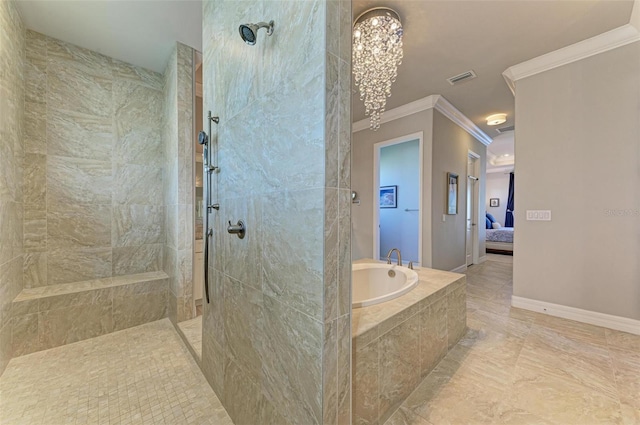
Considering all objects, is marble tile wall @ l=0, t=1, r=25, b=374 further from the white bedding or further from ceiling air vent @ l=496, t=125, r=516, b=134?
the white bedding

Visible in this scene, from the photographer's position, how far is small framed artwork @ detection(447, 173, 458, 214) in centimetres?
396

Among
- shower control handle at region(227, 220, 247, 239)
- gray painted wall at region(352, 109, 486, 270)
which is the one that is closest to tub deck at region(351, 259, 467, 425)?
shower control handle at region(227, 220, 247, 239)

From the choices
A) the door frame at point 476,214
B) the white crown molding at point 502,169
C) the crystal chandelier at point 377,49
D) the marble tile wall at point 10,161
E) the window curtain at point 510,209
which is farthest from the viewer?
the window curtain at point 510,209

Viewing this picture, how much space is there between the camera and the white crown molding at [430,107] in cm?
355

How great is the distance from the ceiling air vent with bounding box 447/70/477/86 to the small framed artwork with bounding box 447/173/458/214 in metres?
1.38

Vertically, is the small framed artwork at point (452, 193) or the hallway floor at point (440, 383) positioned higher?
the small framed artwork at point (452, 193)

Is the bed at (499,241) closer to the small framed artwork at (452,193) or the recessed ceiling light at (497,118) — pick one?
the small framed artwork at (452,193)

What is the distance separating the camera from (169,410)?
54.7 inches

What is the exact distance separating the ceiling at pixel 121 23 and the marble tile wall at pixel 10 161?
0.62 ft

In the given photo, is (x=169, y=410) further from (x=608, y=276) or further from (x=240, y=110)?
(x=608, y=276)

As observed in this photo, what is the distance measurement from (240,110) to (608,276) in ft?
11.1

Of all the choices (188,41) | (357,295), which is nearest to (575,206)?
(357,295)

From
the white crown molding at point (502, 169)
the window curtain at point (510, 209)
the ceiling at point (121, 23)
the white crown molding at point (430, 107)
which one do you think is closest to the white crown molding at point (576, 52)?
the white crown molding at point (430, 107)

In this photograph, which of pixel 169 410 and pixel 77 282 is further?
pixel 77 282
